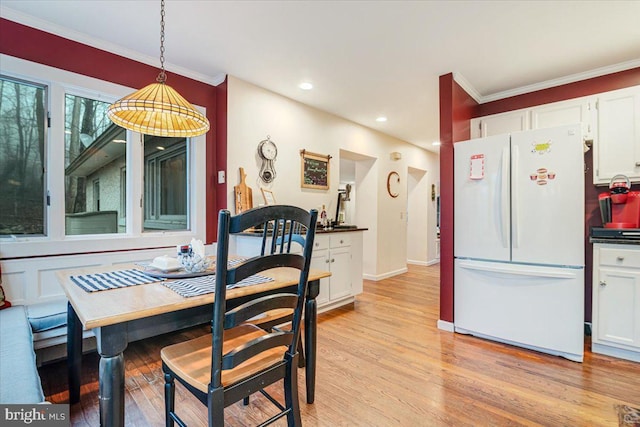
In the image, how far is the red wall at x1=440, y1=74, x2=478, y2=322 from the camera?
2.96m

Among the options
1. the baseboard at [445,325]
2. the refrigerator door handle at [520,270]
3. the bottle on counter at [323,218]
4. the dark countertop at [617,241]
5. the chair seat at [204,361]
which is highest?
the bottle on counter at [323,218]

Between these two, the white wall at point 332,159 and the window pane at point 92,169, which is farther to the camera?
the white wall at point 332,159

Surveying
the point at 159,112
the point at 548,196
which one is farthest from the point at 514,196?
the point at 159,112

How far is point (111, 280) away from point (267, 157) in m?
2.22

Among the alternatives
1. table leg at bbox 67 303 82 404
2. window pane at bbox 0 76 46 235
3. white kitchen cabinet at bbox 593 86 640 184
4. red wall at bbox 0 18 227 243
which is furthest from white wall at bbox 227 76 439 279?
white kitchen cabinet at bbox 593 86 640 184

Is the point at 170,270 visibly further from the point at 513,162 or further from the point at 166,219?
the point at 513,162

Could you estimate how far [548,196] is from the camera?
2436 mm

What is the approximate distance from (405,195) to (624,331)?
12.7 ft

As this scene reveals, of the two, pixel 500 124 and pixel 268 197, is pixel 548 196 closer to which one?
pixel 500 124

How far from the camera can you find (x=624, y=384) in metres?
2.00

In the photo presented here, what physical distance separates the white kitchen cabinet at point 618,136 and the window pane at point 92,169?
4339mm

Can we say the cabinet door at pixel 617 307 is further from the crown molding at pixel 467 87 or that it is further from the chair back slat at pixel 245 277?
the chair back slat at pixel 245 277

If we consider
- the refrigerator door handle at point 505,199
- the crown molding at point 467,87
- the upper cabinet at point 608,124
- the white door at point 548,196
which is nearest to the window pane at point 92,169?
the crown molding at point 467,87

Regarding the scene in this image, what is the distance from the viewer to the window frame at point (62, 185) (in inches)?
88.0
